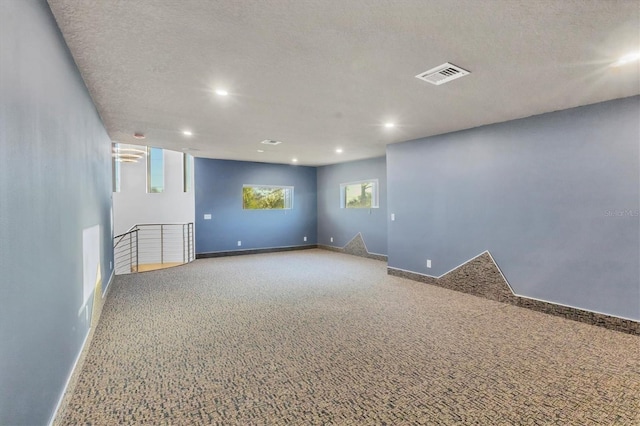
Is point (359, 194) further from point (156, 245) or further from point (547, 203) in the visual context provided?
point (156, 245)

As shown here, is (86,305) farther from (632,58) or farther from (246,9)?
(632,58)

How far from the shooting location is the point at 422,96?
11.1 feet

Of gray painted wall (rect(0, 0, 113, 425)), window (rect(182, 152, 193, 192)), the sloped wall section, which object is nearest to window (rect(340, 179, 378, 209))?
the sloped wall section

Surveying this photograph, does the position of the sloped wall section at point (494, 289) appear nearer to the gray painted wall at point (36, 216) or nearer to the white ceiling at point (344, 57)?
the white ceiling at point (344, 57)

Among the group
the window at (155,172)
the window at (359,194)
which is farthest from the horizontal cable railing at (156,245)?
the window at (359,194)

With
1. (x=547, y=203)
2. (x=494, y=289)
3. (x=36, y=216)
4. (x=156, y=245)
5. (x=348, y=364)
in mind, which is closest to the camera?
(x=36, y=216)

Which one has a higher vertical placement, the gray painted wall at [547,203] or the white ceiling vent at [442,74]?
the white ceiling vent at [442,74]

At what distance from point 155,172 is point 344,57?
738 centimetres

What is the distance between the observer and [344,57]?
2.50 m

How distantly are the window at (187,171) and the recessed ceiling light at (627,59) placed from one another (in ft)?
25.6

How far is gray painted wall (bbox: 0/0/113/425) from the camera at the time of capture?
1295 millimetres

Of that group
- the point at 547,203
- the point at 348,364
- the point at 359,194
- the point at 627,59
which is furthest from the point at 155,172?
the point at 627,59

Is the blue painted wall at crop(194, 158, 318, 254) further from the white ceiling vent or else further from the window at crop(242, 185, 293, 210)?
the white ceiling vent

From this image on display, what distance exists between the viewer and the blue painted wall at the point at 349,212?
7668mm
